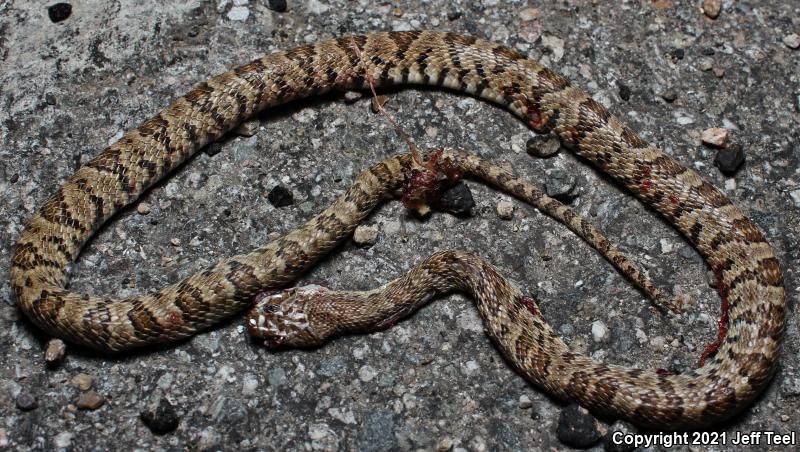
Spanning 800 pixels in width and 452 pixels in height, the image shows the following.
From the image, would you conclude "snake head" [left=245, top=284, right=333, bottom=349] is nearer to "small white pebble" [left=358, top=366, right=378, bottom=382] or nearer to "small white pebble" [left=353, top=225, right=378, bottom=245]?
"small white pebble" [left=358, top=366, right=378, bottom=382]

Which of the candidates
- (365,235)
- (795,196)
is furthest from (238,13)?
(795,196)

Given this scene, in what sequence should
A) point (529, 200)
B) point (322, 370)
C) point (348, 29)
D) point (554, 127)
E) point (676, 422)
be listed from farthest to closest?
point (348, 29) → point (554, 127) → point (529, 200) → point (322, 370) → point (676, 422)

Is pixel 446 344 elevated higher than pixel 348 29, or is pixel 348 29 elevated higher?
pixel 348 29

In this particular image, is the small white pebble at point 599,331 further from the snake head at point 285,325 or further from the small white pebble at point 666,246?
the snake head at point 285,325

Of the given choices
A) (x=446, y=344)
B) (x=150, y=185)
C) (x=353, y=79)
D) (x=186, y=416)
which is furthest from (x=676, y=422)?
(x=150, y=185)

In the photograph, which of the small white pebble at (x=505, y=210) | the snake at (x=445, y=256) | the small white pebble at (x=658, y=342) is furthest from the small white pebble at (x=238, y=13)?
the small white pebble at (x=658, y=342)

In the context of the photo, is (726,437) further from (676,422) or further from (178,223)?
(178,223)
